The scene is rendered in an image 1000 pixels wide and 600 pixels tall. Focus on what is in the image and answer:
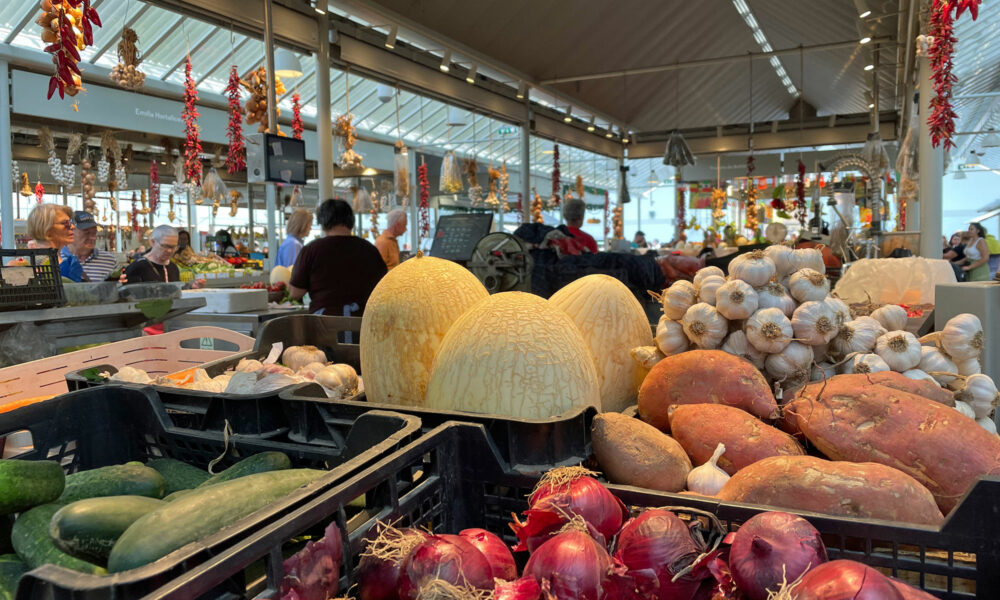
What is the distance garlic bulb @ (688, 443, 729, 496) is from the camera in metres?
1.14

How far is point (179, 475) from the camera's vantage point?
1.13 meters

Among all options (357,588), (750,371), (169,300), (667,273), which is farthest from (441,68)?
(357,588)

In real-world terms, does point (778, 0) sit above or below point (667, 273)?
above

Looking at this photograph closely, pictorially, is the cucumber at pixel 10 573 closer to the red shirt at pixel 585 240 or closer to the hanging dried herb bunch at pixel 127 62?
the red shirt at pixel 585 240

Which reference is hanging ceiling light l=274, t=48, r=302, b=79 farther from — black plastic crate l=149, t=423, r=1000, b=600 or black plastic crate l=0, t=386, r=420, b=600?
black plastic crate l=149, t=423, r=1000, b=600

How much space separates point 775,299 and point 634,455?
749 mm

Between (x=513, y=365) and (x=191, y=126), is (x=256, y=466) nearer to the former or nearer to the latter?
(x=513, y=365)

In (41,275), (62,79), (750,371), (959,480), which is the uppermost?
(62,79)

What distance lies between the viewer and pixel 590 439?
1135 mm

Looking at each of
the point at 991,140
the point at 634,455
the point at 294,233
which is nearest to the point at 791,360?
the point at 634,455

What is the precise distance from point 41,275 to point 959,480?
311 centimetres

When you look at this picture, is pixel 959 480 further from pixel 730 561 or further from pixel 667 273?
pixel 667 273

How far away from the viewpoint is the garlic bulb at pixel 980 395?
1494mm

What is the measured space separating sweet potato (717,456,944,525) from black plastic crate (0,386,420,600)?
21.8 inches
